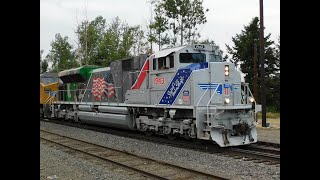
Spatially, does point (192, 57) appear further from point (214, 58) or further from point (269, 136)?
point (269, 136)

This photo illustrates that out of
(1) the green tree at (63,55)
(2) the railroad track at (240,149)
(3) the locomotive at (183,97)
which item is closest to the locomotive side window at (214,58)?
(3) the locomotive at (183,97)

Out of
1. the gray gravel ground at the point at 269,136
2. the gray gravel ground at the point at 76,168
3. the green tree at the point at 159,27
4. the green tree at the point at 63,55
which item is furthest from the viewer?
the green tree at the point at 63,55

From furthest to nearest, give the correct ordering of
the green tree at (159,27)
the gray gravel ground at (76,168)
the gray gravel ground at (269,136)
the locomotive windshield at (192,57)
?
the green tree at (159,27)
the gray gravel ground at (269,136)
the locomotive windshield at (192,57)
the gray gravel ground at (76,168)

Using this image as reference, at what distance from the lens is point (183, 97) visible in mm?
11852

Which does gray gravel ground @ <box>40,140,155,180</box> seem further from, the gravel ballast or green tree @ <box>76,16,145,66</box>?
green tree @ <box>76,16,145,66</box>

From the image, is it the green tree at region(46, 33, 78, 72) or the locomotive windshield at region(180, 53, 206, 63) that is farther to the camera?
the green tree at region(46, 33, 78, 72)

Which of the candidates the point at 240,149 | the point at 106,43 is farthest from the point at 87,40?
the point at 240,149

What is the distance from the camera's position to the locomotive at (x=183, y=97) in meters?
11.2

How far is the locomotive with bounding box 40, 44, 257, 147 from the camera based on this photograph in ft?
36.7

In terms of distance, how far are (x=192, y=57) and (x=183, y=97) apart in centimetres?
173

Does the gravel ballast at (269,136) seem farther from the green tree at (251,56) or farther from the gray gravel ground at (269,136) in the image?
the green tree at (251,56)

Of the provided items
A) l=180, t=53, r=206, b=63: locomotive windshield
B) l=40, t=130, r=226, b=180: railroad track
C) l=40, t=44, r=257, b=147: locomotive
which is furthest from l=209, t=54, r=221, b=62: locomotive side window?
l=40, t=130, r=226, b=180: railroad track
